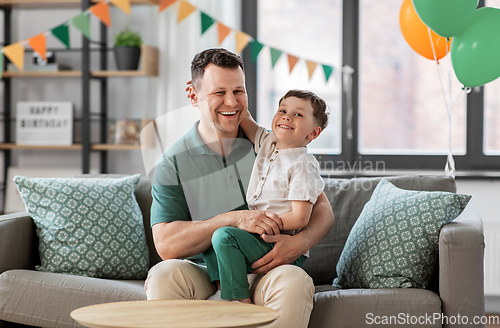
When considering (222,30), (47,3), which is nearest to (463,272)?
(222,30)

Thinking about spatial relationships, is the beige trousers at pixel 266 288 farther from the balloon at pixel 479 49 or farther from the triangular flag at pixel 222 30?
the triangular flag at pixel 222 30

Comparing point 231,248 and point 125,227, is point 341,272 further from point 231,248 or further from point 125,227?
point 125,227

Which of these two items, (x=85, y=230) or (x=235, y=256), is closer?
(x=235, y=256)

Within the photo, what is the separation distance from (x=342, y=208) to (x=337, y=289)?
0.37 metres

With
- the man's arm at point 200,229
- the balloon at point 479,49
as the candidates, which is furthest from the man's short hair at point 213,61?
the balloon at point 479,49

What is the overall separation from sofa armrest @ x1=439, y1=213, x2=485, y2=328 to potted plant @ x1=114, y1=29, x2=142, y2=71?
7.81 feet

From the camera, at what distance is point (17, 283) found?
1.84m

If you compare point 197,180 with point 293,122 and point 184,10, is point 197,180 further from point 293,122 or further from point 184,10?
point 184,10

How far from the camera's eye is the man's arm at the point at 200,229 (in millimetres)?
1512

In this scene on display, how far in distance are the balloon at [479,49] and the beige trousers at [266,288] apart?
4.25 feet

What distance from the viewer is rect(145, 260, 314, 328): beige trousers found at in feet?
4.60

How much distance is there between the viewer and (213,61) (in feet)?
5.52

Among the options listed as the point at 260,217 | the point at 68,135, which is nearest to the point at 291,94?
the point at 260,217

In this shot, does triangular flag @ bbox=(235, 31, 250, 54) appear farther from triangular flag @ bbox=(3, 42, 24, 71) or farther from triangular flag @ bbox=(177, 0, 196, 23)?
triangular flag @ bbox=(3, 42, 24, 71)
